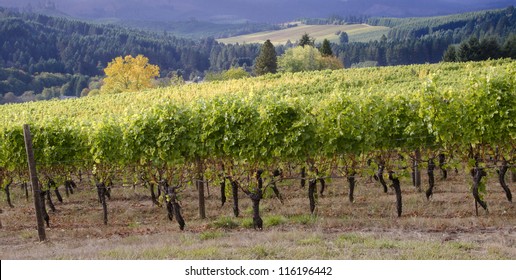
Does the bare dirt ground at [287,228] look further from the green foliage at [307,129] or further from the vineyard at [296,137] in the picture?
the green foliage at [307,129]

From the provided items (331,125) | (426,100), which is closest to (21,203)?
(331,125)

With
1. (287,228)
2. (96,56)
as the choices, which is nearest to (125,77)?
(287,228)

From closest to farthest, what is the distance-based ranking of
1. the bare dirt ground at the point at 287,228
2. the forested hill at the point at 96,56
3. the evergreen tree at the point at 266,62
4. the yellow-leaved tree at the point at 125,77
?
the bare dirt ground at the point at 287,228 → the evergreen tree at the point at 266,62 → the yellow-leaved tree at the point at 125,77 → the forested hill at the point at 96,56

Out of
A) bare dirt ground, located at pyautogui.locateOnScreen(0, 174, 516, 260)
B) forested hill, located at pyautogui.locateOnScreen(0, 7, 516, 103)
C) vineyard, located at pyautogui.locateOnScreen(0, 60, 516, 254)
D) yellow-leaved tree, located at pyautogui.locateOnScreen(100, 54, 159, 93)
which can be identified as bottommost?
bare dirt ground, located at pyautogui.locateOnScreen(0, 174, 516, 260)

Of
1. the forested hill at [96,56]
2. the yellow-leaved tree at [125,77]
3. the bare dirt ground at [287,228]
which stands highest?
the forested hill at [96,56]

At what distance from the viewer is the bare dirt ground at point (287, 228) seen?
10508 millimetres

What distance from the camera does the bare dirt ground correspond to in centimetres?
1051

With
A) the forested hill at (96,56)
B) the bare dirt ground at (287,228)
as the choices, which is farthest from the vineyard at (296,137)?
the forested hill at (96,56)

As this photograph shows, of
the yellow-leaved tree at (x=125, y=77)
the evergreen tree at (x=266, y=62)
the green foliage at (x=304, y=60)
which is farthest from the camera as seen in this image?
the yellow-leaved tree at (x=125, y=77)

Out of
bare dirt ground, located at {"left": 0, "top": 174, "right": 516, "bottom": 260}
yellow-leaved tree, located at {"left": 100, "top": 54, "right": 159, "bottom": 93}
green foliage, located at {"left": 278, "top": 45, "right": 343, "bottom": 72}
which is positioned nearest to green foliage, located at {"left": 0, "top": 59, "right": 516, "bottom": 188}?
bare dirt ground, located at {"left": 0, "top": 174, "right": 516, "bottom": 260}

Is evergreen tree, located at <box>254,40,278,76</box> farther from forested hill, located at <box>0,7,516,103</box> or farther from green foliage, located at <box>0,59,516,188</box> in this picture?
green foliage, located at <box>0,59,516,188</box>

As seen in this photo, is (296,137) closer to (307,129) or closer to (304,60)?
(307,129)

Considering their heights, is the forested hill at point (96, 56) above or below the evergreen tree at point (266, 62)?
above

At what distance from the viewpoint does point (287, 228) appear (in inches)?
583
